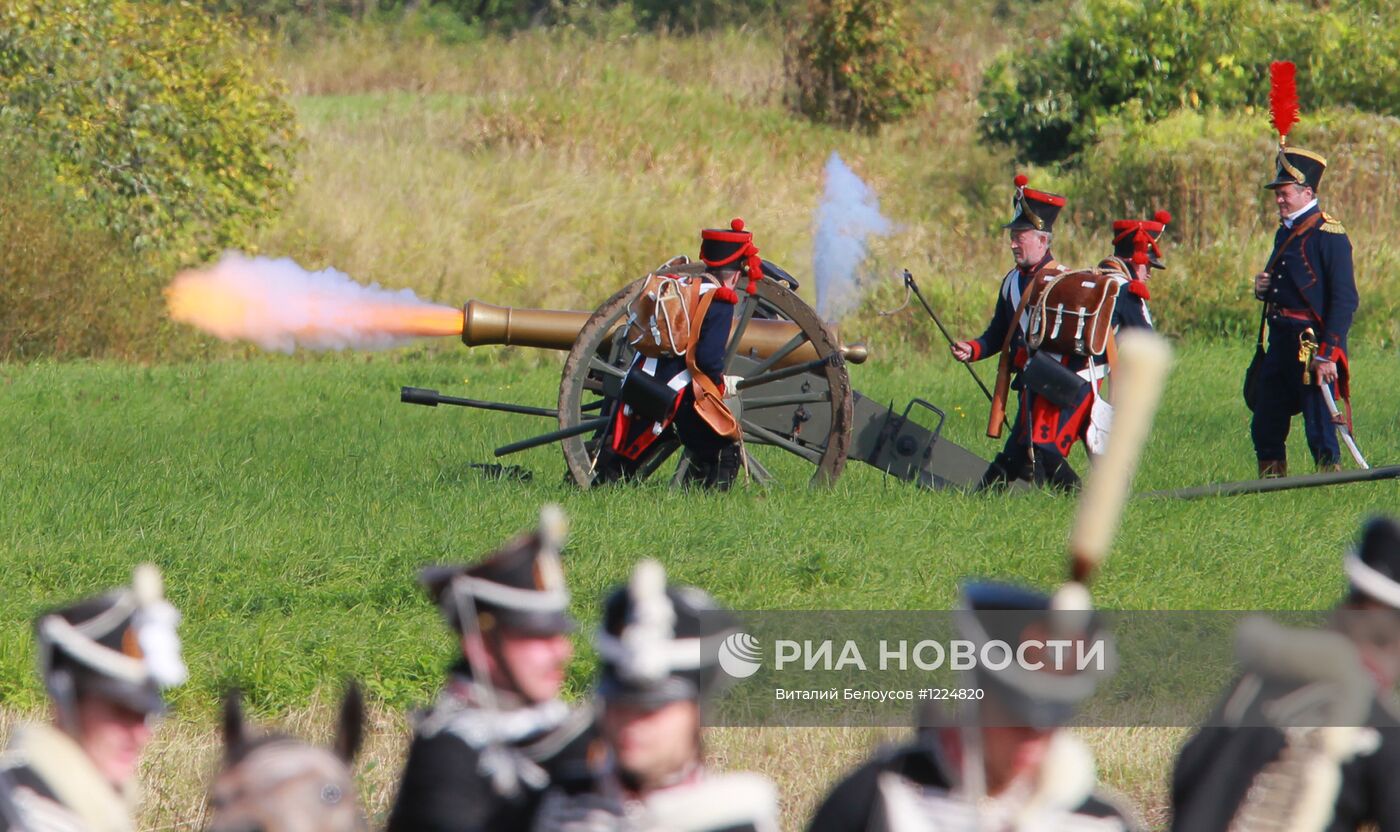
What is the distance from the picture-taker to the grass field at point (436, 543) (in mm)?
6438

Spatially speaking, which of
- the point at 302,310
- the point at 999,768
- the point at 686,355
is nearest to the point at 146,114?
the point at 302,310

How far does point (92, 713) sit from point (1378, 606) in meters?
1.95

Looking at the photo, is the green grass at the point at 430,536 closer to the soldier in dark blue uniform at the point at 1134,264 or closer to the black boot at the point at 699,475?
the black boot at the point at 699,475

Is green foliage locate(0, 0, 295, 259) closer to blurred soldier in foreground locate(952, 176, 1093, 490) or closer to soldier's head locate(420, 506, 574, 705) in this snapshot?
blurred soldier in foreground locate(952, 176, 1093, 490)

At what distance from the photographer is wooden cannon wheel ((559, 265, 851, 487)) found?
9.28 metres

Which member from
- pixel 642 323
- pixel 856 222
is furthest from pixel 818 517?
pixel 856 222

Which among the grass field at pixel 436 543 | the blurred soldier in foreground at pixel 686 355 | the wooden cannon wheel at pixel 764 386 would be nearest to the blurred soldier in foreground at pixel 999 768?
the grass field at pixel 436 543

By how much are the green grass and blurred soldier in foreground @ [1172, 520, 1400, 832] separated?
11.7 feet

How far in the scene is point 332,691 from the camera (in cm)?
634

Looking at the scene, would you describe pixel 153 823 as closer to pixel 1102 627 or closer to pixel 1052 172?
pixel 1102 627

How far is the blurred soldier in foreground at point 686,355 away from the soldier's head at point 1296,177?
2.63 m

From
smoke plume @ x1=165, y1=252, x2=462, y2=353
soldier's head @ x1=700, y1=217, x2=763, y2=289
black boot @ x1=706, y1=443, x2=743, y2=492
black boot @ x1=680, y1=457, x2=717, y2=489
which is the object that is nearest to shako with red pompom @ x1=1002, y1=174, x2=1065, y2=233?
soldier's head @ x1=700, y1=217, x2=763, y2=289

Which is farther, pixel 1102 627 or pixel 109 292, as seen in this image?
pixel 109 292

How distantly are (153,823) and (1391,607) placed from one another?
3.59 m
